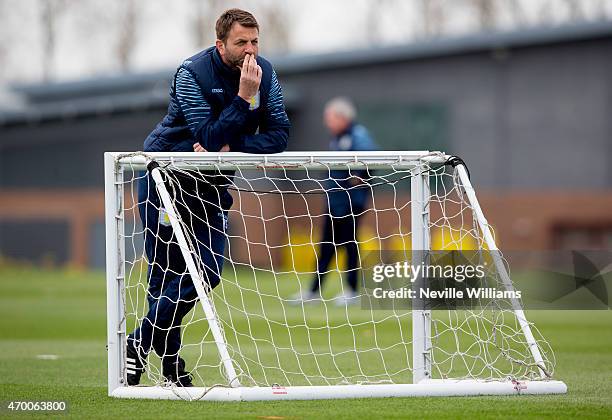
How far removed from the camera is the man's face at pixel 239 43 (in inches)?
252

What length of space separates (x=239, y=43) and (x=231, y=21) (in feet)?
0.44

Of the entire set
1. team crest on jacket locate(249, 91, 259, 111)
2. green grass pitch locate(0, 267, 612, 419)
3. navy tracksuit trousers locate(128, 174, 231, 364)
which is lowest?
green grass pitch locate(0, 267, 612, 419)

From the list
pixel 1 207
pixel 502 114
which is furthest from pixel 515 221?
pixel 1 207

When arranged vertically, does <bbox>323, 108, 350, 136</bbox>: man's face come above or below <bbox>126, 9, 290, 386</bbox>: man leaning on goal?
above

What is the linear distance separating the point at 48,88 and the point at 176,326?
2707 centimetres

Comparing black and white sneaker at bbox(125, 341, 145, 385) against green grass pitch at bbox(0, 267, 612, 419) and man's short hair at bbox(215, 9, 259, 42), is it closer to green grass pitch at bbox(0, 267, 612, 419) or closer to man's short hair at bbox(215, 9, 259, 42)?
green grass pitch at bbox(0, 267, 612, 419)

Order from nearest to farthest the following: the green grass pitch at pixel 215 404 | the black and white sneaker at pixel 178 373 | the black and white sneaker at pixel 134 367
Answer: the green grass pitch at pixel 215 404 < the black and white sneaker at pixel 134 367 < the black and white sneaker at pixel 178 373

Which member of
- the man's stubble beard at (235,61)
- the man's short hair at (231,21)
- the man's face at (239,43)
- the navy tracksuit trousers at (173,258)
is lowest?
the navy tracksuit trousers at (173,258)

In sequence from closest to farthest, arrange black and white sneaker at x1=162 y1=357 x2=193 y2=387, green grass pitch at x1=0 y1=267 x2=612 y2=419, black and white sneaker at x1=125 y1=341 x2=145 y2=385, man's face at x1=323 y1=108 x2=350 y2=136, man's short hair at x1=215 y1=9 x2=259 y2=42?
green grass pitch at x1=0 y1=267 x2=612 y2=419 → man's short hair at x1=215 y1=9 x2=259 y2=42 → black and white sneaker at x1=125 y1=341 x2=145 y2=385 → black and white sneaker at x1=162 y1=357 x2=193 y2=387 → man's face at x1=323 y1=108 x2=350 y2=136

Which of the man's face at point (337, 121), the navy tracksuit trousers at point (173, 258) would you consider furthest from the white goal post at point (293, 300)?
the man's face at point (337, 121)

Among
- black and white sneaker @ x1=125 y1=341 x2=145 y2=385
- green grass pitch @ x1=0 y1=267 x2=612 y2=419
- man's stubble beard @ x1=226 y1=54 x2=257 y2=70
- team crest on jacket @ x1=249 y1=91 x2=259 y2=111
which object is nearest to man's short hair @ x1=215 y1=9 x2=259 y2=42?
man's stubble beard @ x1=226 y1=54 x2=257 y2=70

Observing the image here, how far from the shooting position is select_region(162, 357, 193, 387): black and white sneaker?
6645 mm

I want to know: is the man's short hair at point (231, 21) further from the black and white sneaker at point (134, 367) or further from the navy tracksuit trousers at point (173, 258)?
the black and white sneaker at point (134, 367)

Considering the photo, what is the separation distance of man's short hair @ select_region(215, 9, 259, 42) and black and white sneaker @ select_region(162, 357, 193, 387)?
1.94 metres
